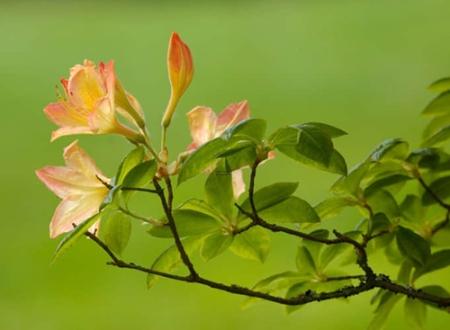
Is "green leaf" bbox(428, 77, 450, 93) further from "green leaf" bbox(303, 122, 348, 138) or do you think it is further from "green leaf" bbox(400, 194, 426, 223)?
"green leaf" bbox(303, 122, 348, 138)

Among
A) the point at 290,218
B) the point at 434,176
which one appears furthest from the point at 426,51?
the point at 290,218

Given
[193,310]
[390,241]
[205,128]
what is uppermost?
[205,128]

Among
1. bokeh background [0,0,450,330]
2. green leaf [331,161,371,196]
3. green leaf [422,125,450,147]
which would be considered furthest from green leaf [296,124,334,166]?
bokeh background [0,0,450,330]

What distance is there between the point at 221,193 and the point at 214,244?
0.15ft

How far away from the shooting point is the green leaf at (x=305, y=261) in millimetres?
822

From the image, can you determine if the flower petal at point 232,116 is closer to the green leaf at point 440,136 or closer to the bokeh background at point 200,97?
the green leaf at point 440,136

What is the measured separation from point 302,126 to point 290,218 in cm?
11

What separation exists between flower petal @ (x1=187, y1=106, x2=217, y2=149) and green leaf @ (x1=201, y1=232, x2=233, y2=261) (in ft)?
0.26

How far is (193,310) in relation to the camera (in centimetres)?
173

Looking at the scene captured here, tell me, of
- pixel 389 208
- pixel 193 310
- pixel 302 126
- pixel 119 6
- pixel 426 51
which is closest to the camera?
pixel 302 126

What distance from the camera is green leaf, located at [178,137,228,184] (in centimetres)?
65

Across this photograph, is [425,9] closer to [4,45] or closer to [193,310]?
[4,45]

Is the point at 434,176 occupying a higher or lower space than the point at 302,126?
lower

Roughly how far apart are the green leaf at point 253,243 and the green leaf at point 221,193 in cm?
5
